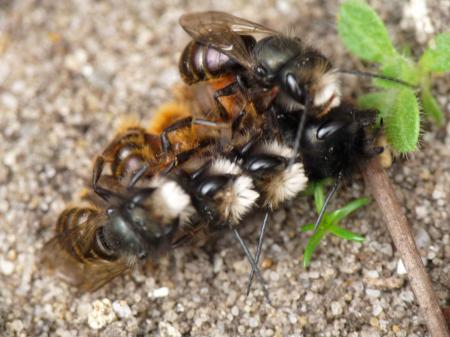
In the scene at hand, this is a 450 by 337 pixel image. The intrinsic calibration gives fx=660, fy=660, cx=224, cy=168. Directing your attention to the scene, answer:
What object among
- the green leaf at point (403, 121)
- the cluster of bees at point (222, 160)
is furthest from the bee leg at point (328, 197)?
the green leaf at point (403, 121)

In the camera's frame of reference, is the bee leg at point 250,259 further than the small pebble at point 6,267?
No

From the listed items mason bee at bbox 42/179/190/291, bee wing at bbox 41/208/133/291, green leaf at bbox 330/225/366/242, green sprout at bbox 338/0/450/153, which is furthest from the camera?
green sprout at bbox 338/0/450/153

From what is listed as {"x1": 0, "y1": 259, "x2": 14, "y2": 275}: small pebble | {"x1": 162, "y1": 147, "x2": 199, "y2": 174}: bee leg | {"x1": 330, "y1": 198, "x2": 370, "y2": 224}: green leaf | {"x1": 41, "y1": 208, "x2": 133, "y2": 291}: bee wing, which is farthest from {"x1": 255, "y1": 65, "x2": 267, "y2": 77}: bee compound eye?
{"x1": 0, "y1": 259, "x2": 14, "y2": 275}: small pebble

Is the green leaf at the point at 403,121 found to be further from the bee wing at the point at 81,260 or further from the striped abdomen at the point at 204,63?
the bee wing at the point at 81,260

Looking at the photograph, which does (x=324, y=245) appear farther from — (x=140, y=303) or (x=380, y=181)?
(x=140, y=303)

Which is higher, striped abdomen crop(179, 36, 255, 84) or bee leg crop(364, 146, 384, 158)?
striped abdomen crop(179, 36, 255, 84)

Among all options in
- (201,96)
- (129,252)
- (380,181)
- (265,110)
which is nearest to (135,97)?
(201,96)

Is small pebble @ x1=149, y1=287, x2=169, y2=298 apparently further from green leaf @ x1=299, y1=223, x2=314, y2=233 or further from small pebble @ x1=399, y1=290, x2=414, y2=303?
small pebble @ x1=399, y1=290, x2=414, y2=303

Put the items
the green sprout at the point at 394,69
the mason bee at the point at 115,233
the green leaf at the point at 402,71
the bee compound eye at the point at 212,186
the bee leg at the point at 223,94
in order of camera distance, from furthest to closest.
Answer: the green leaf at the point at 402,71 → the bee leg at the point at 223,94 → the green sprout at the point at 394,69 → the bee compound eye at the point at 212,186 → the mason bee at the point at 115,233
